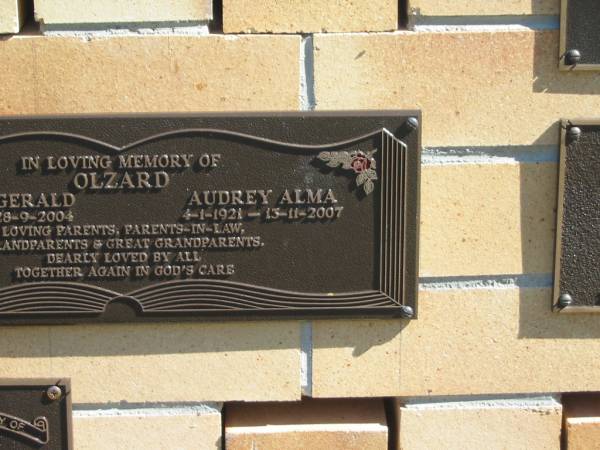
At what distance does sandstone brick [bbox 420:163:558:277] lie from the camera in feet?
7.27

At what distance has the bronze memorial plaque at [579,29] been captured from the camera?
2115 millimetres

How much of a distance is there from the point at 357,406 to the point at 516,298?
743 millimetres

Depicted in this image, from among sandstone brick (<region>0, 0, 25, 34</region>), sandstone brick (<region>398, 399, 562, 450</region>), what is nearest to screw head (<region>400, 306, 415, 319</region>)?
sandstone brick (<region>398, 399, 562, 450</region>)

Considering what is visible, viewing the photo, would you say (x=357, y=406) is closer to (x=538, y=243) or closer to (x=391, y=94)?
(x=538, y=243)

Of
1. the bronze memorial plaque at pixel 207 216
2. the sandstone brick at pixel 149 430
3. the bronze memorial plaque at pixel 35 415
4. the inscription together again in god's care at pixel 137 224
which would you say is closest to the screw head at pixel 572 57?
the bronze memorial plaque at pixel 207 216

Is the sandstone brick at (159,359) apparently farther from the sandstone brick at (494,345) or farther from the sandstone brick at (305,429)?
the sandstone brick at (494,345)

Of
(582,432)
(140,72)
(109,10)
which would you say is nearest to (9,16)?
(109,10)

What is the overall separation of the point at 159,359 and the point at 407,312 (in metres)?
0.93

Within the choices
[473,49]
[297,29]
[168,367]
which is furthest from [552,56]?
[168,367]

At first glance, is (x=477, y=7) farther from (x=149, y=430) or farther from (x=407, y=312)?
(x=149, y=430)

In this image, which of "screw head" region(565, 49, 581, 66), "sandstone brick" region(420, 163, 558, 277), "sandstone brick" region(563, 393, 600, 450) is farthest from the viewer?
"sandstone brick" region(563, 393, 600, 450)

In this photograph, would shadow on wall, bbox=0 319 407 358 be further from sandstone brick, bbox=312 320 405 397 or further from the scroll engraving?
the scroll engraving

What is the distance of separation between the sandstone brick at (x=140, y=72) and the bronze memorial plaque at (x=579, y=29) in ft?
3.03

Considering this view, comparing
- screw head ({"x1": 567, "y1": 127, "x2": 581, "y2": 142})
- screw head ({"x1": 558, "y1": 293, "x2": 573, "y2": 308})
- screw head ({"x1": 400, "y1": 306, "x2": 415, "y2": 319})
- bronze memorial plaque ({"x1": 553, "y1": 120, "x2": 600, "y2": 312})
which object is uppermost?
screw head ({"x1": 567, "y1": 127, "x2": 581, "y2": 142})
